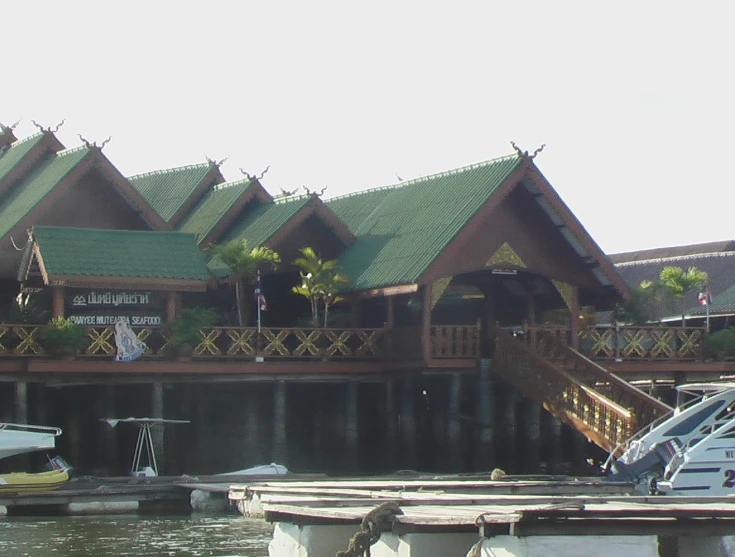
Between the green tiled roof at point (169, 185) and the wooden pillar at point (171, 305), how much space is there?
7.69 meters

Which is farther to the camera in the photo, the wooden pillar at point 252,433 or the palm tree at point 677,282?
the palm tree at point 677,282

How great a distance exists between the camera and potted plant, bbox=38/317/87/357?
3197 cm

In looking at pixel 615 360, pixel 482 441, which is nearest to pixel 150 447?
pixel 482 441

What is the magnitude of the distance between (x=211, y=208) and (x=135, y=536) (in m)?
17.6

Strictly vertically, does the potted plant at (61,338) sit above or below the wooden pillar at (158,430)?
above

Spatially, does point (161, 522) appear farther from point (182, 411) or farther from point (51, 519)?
point (182, 411)

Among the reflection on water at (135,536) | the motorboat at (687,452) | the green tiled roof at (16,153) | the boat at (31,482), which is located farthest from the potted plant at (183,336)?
the motorboat at (687,452)

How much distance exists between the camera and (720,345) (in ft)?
130

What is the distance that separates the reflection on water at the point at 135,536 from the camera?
2295 centimetres

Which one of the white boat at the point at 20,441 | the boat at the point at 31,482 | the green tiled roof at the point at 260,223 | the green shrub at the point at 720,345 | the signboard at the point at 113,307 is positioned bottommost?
the boat at the point at 31,482

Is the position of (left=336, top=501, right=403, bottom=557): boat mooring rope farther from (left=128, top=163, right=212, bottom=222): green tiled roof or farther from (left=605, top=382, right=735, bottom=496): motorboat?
(left=128, top=163, right=212, bottom=222): green tiled roof

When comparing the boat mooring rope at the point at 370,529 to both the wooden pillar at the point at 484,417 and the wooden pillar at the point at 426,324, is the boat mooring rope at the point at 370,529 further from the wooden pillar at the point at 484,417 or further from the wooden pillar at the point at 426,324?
the wooden pillar at the point at 484,417

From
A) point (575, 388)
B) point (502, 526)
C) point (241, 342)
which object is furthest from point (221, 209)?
point (502, 526)

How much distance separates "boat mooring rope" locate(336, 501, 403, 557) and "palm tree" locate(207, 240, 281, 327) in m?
21.5
